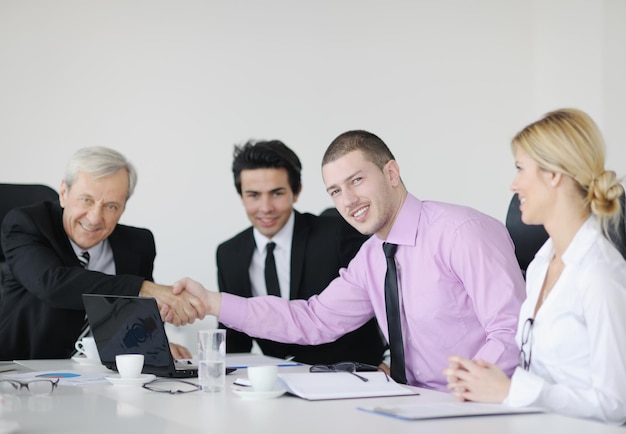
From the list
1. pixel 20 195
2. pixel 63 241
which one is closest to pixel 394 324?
pixel 63 241

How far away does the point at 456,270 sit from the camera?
256 centimetres

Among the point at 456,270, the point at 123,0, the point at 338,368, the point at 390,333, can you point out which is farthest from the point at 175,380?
the point at 123,0

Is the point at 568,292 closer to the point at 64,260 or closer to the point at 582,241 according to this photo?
the point at 582,241

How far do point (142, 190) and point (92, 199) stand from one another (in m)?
1.56

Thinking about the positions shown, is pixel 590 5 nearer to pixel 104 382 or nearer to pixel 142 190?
pixel 142 190

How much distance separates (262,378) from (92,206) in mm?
1573

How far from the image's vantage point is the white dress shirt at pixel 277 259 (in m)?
3.70

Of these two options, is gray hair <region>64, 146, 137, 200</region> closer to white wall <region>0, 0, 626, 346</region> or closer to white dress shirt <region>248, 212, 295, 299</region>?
white dress shirt <region>248, 212, 295, 299</region>

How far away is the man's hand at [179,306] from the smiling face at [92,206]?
16.9 inches

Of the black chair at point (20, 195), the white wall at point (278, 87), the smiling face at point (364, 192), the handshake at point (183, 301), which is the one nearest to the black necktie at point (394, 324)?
the smiling face at point (364, 192)

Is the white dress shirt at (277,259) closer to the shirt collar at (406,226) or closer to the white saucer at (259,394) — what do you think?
the shirt collar at (406,226)

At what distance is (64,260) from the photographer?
3.24 metres

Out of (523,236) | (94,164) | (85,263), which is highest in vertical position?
(94,164)

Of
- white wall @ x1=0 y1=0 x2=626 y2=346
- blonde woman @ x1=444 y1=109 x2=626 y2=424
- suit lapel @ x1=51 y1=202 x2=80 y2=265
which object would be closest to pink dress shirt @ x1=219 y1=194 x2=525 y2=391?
blonde woman @ x1=444 y1=109 x2=626 y2=424
